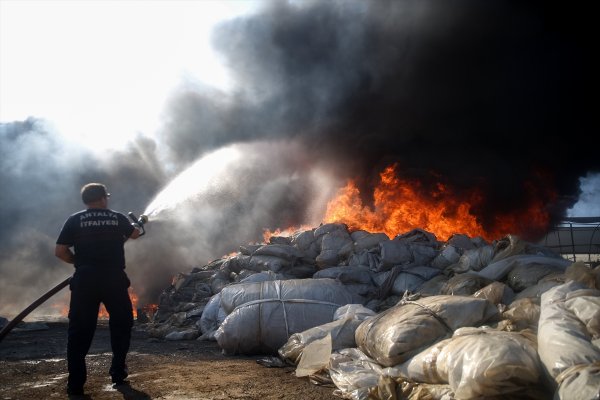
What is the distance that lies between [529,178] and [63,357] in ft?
42.1

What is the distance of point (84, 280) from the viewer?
11.4 ft

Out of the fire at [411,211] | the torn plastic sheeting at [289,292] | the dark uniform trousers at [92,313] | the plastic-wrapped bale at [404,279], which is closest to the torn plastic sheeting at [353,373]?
the torn plastic sheeting at [289,292]

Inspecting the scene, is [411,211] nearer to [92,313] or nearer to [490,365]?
[92,313]

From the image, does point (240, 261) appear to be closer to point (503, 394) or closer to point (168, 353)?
point (168, 353)

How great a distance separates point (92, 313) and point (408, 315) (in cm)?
222

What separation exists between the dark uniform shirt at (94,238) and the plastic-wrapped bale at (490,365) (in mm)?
2414

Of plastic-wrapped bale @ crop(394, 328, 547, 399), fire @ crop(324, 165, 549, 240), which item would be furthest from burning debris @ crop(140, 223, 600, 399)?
fire @ crop(324, 165, 549, 240)

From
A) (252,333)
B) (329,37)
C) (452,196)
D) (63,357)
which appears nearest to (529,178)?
(452,196)

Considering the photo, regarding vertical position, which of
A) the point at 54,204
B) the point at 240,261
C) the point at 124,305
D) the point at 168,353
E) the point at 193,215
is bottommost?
the point at 168,353

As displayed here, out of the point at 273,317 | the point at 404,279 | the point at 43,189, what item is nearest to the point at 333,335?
the point at 273,317

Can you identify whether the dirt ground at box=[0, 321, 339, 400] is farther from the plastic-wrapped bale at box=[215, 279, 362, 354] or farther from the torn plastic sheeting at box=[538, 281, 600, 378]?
the torn plastic sheeting at box=[538, 281, 600, 378]

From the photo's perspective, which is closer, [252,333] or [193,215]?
[252,333]

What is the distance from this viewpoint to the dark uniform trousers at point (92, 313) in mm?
3371

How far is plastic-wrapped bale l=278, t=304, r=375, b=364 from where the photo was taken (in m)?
3.79
